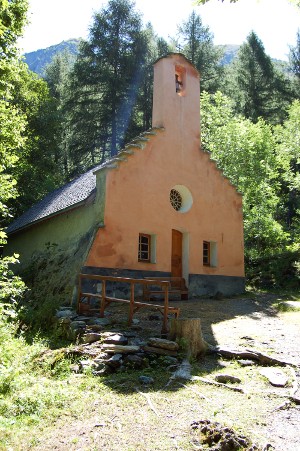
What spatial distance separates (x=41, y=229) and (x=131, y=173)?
17.4 feet

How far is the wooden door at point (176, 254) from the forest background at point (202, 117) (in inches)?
213

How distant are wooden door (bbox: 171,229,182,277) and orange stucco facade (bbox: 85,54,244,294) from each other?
17 cm

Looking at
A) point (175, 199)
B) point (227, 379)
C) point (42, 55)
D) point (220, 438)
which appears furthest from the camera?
point (42, 55)

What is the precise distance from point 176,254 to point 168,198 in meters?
2.14

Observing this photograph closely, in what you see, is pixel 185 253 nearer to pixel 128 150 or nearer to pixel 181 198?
pixel 181 198

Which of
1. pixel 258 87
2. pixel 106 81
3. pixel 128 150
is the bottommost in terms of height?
pixel 128 150

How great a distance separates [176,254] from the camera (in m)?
14.3

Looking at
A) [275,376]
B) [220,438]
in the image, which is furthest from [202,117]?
[220,438]

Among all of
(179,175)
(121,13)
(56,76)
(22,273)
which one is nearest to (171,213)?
(179,175)

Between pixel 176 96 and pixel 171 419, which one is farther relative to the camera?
pixel 176 96

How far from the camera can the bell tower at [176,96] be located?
14.5 m

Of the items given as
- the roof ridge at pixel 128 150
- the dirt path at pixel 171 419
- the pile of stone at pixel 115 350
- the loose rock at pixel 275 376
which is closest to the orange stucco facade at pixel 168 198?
the roof ridge at pixel 128 150

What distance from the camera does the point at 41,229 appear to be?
15891 millimetres

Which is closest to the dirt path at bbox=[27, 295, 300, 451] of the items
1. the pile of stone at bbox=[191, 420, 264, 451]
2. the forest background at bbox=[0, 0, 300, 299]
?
the pile of stone at bbox=[191, 420, 264, 451]
